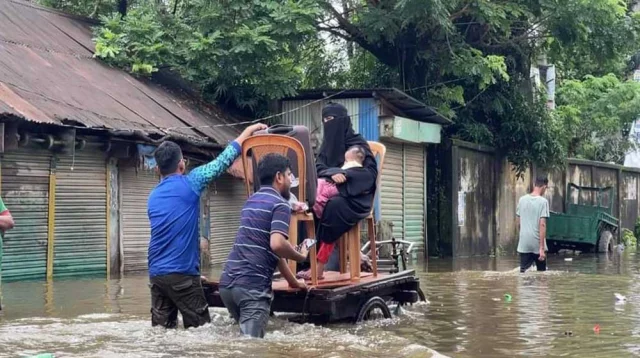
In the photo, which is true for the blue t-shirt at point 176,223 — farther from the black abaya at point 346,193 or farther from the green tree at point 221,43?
the green tree at point 221,43

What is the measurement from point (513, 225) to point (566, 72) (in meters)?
10.7

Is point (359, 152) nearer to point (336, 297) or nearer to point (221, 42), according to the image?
point (336, 297)

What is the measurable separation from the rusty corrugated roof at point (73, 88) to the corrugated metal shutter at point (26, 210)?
86cm

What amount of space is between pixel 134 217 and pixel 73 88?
92.6 inches

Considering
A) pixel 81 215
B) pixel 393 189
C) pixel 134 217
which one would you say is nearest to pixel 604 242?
pixel 393 189

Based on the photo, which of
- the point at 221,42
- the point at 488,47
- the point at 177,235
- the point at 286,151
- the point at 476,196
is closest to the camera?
the point at 177,235

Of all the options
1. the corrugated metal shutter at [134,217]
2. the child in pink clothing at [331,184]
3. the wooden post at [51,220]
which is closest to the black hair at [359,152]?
the child in pink clothing at [331,184]

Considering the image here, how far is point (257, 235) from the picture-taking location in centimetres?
738

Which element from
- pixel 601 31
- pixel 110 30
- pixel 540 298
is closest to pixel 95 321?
pixel 540 298

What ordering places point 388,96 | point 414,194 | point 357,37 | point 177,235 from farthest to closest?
1. point 357,37
2. point 414,194
3. point 388,96
4. point 177,235

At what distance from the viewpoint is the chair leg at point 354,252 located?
8.85 m

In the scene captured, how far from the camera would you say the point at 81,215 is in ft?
48.2

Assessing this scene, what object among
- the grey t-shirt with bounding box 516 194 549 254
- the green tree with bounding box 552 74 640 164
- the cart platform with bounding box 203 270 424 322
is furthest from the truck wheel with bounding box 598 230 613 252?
the cart platform with bounding box 203 270 424 322

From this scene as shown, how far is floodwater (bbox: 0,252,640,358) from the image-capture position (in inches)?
288
